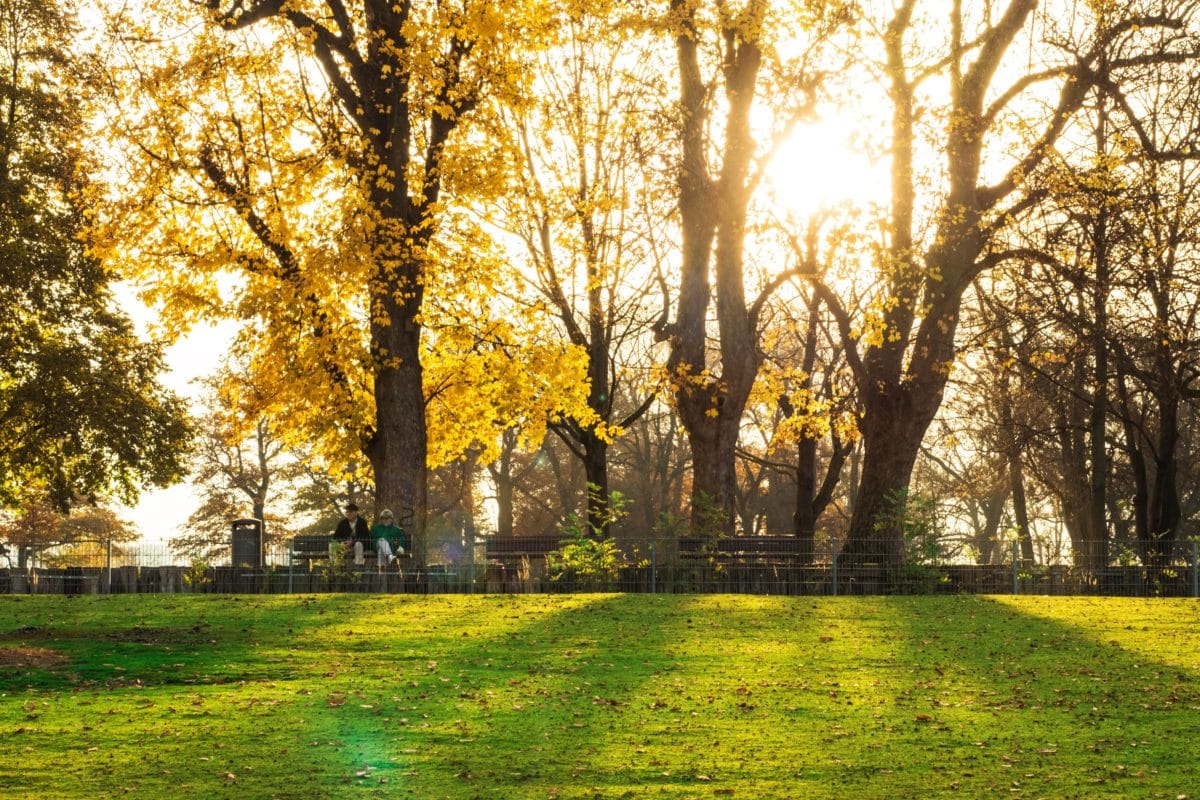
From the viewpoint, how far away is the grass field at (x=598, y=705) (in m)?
8.47

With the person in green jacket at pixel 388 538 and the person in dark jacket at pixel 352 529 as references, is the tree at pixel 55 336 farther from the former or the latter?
the person in green jacket at pixel 388 538

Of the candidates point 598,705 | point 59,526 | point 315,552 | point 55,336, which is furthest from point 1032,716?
Result: point 59,526

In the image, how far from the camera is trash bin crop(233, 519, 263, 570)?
25.8 metres

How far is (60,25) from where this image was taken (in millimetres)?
36312

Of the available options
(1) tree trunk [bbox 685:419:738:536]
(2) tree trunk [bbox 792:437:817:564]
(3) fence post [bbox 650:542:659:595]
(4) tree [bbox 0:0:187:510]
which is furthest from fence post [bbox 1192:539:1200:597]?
(4) tree [bbox 0:0:187:510]

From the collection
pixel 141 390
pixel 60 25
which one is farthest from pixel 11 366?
pixel 60 25

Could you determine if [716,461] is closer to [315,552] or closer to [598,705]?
[315,552]

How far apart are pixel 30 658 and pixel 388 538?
35.4ft

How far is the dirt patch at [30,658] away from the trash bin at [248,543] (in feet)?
32.8

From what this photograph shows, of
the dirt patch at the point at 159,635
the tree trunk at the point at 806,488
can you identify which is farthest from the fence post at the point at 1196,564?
the dirt patch at the point at 159,635

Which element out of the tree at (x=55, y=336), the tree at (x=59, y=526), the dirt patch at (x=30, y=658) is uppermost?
the tree at (x=55, y=336)

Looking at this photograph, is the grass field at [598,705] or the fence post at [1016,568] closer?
the grass field at [598,705]

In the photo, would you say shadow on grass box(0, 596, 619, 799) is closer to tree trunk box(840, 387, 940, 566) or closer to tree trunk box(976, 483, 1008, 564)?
tree trunk box(840, 387, 940, 566)

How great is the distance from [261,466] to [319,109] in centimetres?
3171
